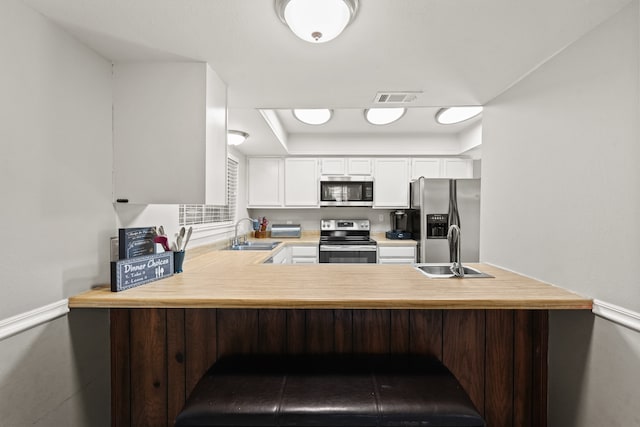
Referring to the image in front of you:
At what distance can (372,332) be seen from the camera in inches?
59.8

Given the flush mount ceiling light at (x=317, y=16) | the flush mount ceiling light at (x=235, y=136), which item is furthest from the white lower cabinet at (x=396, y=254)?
the flush mount ceiling light at (x=317, y=16)

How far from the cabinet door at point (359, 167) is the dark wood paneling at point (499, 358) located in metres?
3.03

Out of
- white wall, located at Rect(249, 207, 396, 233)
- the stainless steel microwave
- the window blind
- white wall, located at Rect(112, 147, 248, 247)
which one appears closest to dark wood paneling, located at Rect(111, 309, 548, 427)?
white wall, located at Rect(112, 147, 248, 247)

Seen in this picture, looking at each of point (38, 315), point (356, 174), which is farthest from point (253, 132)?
point (38, 315)

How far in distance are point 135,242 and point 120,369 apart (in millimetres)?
654

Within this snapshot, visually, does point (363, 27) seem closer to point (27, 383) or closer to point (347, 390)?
point (347, 390)

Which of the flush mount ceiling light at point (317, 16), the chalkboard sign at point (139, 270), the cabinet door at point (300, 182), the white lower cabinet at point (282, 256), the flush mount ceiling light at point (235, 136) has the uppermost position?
the flush mount ceiling light at point (235, 136)

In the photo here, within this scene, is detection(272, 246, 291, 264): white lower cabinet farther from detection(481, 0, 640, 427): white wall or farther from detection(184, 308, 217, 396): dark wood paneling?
detection(481, 0, 640, 427): white wall

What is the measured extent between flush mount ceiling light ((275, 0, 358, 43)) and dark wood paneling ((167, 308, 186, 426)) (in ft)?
4.69

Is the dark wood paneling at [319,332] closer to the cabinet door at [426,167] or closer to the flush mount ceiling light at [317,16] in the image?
the flush mount ceiling light at [317,16]

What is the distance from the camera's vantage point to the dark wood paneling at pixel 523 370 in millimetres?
1521

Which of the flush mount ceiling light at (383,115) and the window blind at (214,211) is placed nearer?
the window blind at (214,211)

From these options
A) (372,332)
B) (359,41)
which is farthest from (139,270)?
(359,41)

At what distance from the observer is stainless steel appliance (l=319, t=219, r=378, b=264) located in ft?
13.0
